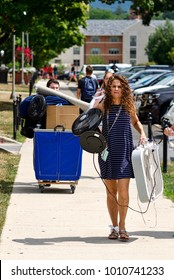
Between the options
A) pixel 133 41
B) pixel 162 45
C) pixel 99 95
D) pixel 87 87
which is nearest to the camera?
pixel 99 95

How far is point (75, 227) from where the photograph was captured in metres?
10.7

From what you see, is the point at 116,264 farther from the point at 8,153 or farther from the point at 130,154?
the point at 8,153

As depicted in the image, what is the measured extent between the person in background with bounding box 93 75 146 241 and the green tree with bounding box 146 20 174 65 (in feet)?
327

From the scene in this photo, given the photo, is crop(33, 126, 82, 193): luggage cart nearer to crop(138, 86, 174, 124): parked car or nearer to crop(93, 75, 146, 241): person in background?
crop(93, 75, 146, 241): person in background

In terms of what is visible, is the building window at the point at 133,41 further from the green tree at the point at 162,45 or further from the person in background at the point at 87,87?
the person in background at the point at 87,87

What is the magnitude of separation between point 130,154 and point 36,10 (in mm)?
22868

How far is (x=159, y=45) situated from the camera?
423 ft

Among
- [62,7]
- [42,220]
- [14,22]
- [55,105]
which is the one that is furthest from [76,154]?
[62,7]

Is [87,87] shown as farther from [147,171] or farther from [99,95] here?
[147,171]

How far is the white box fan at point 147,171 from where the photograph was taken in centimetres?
977

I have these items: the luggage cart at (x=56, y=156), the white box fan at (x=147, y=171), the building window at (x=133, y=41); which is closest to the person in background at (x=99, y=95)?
the white box fan at (x=147, y=171)

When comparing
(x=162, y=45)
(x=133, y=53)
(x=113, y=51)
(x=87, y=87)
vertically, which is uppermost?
(x=87, y=87)

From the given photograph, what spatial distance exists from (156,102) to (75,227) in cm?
1602

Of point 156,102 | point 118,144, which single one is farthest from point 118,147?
point 156,102
